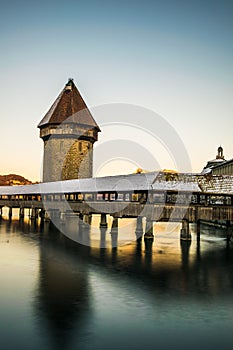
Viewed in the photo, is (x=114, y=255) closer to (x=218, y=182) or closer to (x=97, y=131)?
(x=218, y=182)

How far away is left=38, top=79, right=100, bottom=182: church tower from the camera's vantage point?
3000cm

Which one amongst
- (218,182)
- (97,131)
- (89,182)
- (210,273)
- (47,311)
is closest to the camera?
(47,311)

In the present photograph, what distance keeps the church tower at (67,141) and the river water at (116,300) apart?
1738 centimetres

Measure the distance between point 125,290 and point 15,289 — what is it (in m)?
2.47

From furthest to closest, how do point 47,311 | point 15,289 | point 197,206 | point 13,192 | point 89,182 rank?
point 13,192 → point 89,182 → point 197,206 → point 15,289 → point 47,311

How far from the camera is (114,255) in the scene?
1248 cm

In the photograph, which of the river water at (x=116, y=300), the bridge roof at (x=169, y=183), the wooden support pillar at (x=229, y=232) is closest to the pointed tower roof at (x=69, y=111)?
the bridge roof at (x=169, y=183)

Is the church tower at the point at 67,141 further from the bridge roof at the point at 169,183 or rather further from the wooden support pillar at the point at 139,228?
the bridge roof at the point at 169,183

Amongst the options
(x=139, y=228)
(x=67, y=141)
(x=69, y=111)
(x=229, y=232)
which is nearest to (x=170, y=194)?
(x=229, y=232)

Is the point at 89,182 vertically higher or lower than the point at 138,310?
higher

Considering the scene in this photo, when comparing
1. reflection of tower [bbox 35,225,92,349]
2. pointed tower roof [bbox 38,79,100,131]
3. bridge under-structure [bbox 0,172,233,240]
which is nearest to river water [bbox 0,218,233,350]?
reflection of tower [bbox 35,225,92,349]

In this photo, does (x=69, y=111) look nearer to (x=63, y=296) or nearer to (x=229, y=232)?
(x=229, y=232)

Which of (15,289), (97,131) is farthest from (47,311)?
(97,131)

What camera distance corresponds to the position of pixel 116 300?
7.23m
